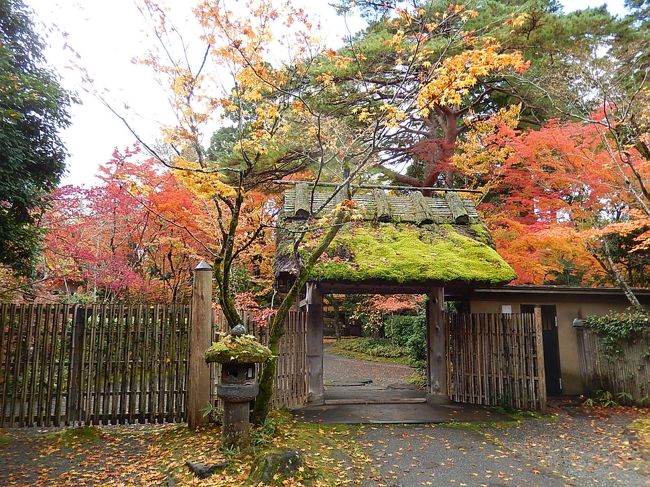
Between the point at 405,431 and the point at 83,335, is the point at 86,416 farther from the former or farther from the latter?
the point at 405,431

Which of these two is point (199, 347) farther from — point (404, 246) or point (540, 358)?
point (540, 358)

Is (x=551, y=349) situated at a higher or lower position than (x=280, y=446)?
higher

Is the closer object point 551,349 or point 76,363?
point 76,363

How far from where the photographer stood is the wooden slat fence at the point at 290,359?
725 centimetres

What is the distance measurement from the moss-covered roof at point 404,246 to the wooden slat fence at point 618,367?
323cm

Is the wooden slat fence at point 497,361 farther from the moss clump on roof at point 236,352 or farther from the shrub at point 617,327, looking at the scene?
the moss clump on roof at point 236,352

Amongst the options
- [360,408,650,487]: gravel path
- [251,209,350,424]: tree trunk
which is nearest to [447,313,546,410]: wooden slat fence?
[360,408,650,487]: gravel path

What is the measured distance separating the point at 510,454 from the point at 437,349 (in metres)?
3.31

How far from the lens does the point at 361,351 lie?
21.1m

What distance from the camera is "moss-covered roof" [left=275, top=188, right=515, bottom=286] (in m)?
8.12

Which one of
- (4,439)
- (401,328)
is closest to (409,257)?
(4,439)

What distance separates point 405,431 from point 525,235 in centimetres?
662

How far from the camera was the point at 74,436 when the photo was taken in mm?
6141

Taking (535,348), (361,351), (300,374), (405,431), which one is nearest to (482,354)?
(535,348)
